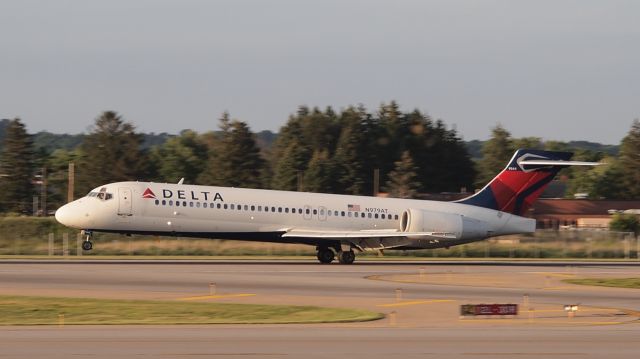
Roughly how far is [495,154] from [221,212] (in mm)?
113006

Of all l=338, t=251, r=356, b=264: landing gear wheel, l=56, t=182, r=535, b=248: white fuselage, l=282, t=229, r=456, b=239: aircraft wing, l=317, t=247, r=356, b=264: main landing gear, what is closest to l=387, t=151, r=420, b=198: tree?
l=56, t=182, r=535, b=248: white fuselage

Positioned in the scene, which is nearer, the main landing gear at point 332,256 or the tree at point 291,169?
the main landing gear at point 332,256

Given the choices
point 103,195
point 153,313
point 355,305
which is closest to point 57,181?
point 103,195

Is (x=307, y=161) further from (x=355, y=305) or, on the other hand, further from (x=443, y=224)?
(x=355, y=305)

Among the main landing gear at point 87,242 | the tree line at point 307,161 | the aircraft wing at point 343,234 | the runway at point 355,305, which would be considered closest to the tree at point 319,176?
the tree line at point 307,161

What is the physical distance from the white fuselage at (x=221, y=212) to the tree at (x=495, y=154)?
97.6 m

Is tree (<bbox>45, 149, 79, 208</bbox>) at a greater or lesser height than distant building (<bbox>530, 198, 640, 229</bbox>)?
greater

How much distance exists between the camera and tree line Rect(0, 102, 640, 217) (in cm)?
11225

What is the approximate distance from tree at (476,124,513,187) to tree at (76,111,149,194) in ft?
171

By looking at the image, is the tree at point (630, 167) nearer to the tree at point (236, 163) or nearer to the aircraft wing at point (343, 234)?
the tree at point (236, 163)

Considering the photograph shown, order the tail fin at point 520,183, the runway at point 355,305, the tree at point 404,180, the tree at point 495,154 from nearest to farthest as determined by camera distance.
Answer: the runway at point 355,305 → the tail fin at point 520,183 → the tree at point 404,180 → the tree at point 495,154

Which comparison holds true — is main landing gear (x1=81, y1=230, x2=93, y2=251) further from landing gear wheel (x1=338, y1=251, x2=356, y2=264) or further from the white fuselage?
landing gear wheel (x1=338, y1=251, x2=356, y2=264)

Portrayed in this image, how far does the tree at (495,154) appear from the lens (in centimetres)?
14993

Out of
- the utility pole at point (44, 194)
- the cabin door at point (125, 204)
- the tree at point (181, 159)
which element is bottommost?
the cabin door at point (125, 204)
